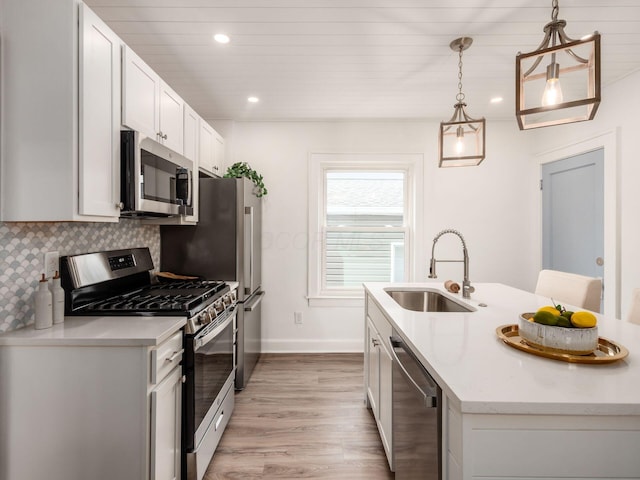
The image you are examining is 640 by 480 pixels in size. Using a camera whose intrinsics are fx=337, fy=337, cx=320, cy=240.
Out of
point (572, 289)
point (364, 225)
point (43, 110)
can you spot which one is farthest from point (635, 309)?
point (43, 110)

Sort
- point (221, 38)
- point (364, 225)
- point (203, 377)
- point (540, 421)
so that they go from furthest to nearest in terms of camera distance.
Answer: point (364, 225) < point (221, 38) < point (203, 377) < point (540, 421)

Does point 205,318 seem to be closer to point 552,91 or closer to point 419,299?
point 419,299

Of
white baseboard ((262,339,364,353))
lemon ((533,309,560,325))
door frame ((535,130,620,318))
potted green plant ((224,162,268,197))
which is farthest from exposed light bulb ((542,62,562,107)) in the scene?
white baseboard ((262,339,364,353))

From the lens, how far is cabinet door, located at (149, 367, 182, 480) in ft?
4.50

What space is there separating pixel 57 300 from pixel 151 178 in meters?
0.73

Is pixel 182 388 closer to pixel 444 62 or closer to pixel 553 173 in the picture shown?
pixel 444 62

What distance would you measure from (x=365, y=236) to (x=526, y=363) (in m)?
2.75

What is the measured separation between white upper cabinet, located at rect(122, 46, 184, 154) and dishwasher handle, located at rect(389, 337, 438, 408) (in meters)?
1.68

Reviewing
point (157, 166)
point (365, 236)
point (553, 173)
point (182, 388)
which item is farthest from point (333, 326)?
point (553, 173)

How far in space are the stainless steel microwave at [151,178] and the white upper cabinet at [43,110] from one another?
0.91 feet

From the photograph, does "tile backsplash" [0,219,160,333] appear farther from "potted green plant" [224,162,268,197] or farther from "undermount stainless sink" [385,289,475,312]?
"undermount stainless sink" [385,289,475,312]

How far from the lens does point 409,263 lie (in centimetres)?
373

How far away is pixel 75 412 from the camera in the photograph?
1.34 meters

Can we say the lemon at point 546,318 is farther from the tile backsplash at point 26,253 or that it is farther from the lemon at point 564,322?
the tile backsplash at point 26,253
